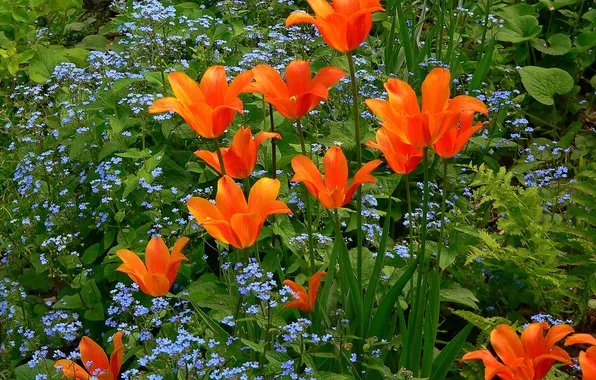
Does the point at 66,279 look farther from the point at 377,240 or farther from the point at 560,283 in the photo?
the point at 560,283

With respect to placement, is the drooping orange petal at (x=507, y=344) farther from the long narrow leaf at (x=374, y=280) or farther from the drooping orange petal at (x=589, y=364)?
the long narrow leaf at (x=374, y=280)

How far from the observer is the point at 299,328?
5.54 ft

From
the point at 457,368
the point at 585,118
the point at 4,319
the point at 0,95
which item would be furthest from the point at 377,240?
the point at 0,95

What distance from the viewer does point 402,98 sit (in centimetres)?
168

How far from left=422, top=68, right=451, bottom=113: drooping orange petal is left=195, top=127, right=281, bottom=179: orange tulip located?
369 mm

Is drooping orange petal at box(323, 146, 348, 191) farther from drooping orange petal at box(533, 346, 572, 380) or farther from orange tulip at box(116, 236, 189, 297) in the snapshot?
drooping orange petal at box(533, 346, 572, 380)

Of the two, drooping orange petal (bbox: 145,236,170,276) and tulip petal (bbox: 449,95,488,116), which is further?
drooping orange petal (bbox: 145,236,170,276)

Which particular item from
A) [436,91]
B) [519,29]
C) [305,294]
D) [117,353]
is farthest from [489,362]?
[519,29]

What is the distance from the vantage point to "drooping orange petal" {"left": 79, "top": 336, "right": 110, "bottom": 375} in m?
1.99

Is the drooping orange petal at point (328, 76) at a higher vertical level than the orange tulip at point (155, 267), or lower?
higher

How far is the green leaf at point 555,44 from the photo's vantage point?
3.72 m

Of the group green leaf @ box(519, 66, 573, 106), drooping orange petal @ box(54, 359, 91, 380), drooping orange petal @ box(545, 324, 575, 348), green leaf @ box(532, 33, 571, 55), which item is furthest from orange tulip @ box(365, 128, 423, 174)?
green leaf @ box(532, 33, 571, 55)

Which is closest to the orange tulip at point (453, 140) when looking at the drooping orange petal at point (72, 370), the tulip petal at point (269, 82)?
the tulip petal at point (269, 82)

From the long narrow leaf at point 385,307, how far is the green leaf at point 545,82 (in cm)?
178
